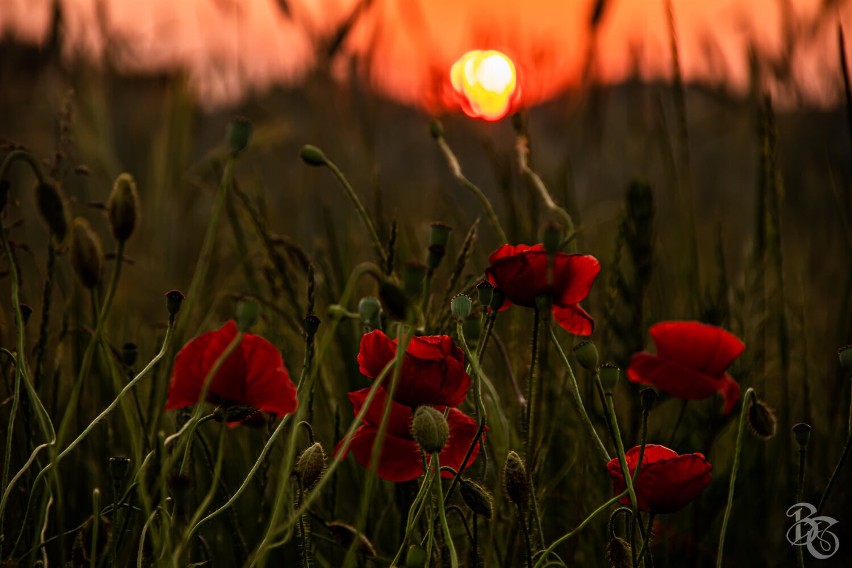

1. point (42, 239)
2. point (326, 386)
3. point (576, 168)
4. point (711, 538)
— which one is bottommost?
point (711, 538)

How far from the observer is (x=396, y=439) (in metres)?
0.83

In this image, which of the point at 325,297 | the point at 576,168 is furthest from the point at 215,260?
the point at 576,168

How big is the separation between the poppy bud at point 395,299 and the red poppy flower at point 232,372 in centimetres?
14

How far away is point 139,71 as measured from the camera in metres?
2.95

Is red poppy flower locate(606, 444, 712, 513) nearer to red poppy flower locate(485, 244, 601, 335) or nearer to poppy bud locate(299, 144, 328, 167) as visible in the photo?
red poppy flower locate(485, 244, 601, 335)

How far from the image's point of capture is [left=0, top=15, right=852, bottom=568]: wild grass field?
0.75 meters

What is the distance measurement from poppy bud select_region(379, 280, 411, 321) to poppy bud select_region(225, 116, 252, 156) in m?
0.19

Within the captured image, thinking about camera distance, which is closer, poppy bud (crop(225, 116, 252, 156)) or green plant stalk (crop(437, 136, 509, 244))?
poppy bud (crop(225, 116, 252, 156))

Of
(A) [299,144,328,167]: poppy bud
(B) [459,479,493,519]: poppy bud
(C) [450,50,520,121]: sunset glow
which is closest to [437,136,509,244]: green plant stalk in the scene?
(A) [299,144,328,167]: poppy bud

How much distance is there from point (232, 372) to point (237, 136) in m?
0.20

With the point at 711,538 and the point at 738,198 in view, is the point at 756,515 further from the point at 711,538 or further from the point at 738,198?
the point at 738,198

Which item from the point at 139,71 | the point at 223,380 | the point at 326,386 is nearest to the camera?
the point at 223,380

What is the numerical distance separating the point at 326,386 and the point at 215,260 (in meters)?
0.71

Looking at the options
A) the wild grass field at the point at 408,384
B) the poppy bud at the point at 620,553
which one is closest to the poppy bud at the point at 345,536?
the wild grass field at the point at 408,384
